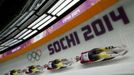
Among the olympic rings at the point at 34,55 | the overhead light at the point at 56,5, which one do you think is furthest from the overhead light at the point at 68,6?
the olympic rings at the point at 34,55

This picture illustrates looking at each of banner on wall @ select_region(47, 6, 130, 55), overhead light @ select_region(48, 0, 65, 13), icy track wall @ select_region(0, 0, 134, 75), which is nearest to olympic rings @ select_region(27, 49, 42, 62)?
icy track wall @ select_region(0, 0, 134, 75)

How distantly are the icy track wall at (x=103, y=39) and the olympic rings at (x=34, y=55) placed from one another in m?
1.13

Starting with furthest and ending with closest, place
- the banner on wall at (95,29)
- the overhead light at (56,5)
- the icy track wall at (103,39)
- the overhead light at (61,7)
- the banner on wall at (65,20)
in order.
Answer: the overhead light at (61,7)
the overhead light at (56,5)
the banner on wall at (65,20)
the banner on wall at (95,29)
the icy track wall at (103,39)

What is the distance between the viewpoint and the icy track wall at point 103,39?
4.39 metres

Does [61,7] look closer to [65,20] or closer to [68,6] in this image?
[68,6]

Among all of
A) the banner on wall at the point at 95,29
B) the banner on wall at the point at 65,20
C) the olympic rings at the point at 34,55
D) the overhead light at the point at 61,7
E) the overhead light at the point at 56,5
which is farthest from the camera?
the olympic rings at the point at 34,55

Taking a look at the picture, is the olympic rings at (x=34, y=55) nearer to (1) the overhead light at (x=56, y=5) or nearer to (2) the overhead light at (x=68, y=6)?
(2) the overhead light at (x=68, y=6)

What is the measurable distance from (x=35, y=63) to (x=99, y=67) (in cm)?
427

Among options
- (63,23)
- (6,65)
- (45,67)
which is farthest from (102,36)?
(6,65)

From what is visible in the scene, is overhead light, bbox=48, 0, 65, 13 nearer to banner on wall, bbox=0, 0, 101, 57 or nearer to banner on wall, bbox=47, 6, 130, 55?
banner on wall, bbox=0, 0, 101, 57

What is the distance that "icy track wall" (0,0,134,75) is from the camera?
4391 mm

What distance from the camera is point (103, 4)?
15.7 feet

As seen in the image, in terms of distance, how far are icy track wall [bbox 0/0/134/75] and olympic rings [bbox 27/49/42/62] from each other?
1.13 meters

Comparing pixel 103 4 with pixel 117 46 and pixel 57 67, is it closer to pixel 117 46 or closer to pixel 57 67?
pixel 117 46
